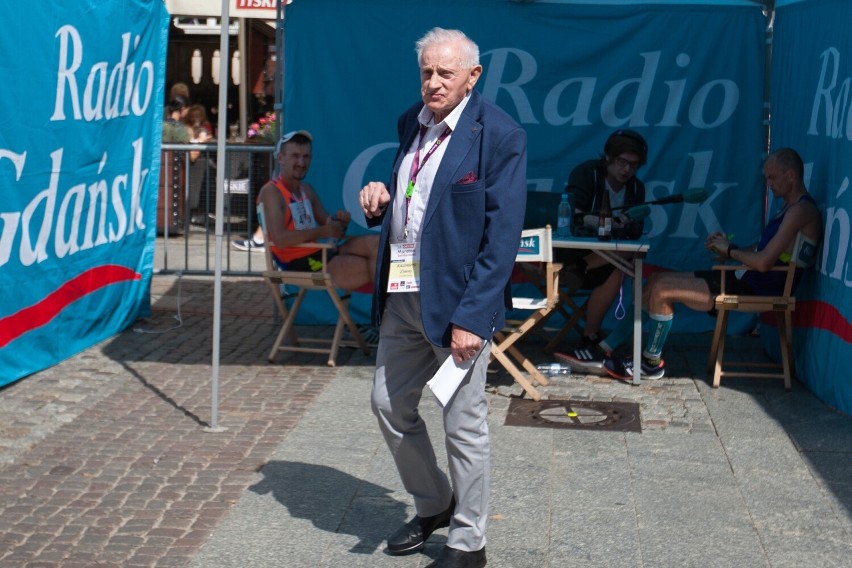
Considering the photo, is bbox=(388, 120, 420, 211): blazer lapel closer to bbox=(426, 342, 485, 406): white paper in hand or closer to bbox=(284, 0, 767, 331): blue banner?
bbox=(426, 342, 485, 406): white paper in hand

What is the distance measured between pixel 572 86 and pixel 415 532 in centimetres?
513

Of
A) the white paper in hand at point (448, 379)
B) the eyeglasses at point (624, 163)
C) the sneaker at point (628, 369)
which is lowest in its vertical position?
the sneaker at point (628, 369)

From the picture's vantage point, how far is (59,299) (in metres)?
7.85

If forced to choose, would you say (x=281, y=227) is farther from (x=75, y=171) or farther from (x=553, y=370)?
(x=553, y=370)

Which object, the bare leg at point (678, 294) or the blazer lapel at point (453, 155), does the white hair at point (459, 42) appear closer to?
the blazer lapel at point (453, 155)

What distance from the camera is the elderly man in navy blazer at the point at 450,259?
4.25 meters

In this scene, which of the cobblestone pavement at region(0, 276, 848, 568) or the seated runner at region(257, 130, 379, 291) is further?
the seated runner at region(257, 130, 379, 291)

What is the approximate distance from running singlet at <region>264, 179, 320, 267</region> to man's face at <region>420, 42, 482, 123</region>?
153 inches

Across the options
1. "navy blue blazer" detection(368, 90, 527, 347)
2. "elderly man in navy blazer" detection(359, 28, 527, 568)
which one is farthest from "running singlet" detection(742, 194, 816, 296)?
"navy blue blazer" detection(368, 90, 527, 347)

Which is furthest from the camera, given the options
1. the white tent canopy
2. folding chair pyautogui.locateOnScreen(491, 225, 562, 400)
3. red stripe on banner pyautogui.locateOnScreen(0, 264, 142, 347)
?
the white tent canopy

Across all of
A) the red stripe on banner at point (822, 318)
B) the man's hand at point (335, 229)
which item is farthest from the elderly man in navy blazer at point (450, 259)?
the man's hand at point (335, 229)

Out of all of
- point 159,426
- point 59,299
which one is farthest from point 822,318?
point 59,299

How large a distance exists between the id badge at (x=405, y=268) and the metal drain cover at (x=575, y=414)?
240 cm

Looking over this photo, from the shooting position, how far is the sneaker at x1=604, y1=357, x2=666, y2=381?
25.2 feet
